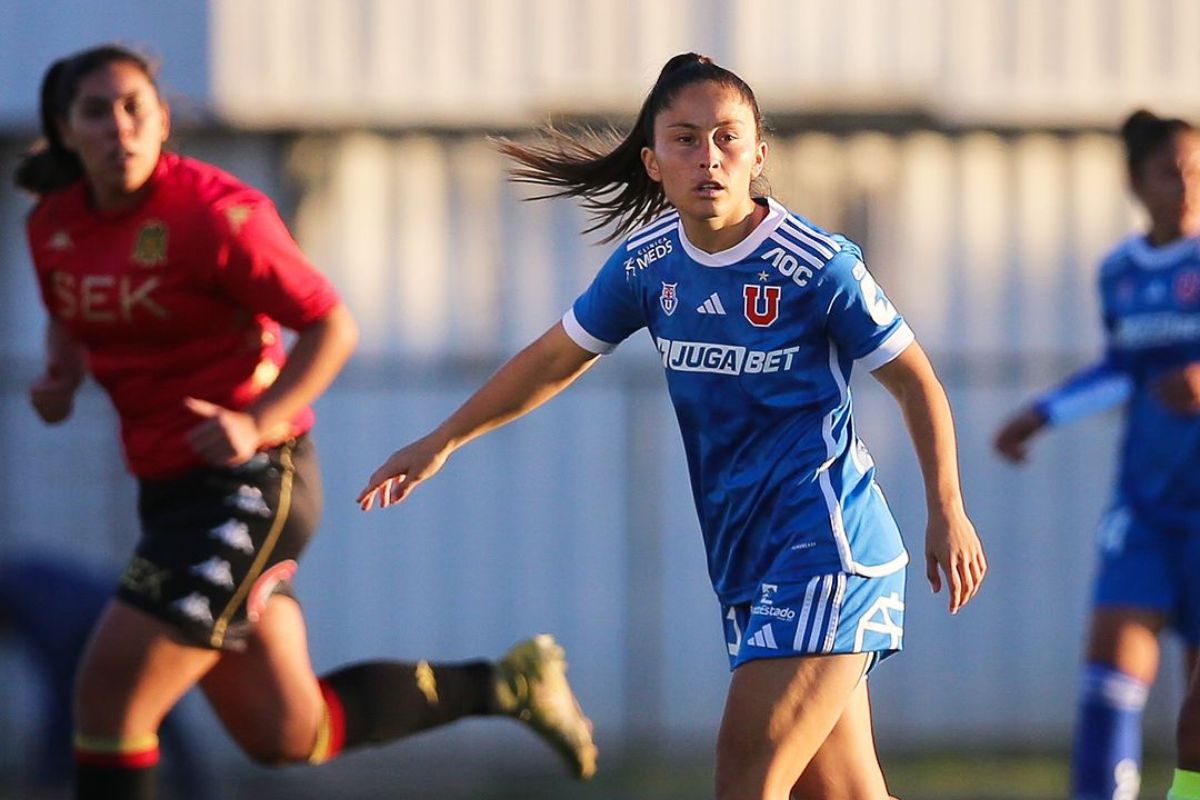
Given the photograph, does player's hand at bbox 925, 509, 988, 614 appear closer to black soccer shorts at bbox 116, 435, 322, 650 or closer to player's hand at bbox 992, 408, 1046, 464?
black soccer shorts at bbox 116, 435, 322, 650

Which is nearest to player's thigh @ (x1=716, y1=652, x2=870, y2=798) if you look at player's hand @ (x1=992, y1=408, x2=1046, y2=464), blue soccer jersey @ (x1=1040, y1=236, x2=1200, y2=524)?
blue soccer jersey @ (x1=1040, y1=236, x2=1200, y2=524)

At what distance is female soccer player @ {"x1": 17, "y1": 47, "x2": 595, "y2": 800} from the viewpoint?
5.14 meters

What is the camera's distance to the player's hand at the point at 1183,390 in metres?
6.21

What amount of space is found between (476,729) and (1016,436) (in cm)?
379

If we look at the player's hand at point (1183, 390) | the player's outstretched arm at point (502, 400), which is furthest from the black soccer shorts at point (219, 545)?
the player's hand at point (1183, 390)

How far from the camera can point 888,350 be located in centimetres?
431

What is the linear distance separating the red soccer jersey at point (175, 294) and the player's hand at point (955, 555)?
173 cm

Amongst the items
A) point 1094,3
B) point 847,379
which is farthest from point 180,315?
point 1094,3

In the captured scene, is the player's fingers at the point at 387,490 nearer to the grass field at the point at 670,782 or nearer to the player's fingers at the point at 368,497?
the player's fingers at the point at 368,497

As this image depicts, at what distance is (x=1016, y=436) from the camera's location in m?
6.90

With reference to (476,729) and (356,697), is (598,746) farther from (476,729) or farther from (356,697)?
(356,697)

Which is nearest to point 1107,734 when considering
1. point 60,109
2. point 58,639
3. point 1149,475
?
point 1149,475

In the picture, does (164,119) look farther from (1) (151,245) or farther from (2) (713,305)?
(2) (713,305)

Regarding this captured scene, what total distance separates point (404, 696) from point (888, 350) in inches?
76.3
